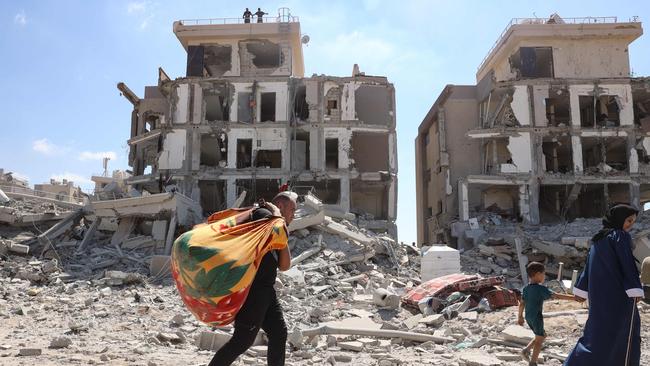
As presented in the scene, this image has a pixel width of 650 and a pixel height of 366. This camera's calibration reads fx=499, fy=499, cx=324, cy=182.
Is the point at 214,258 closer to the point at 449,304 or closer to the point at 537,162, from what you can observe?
the point at 449,304

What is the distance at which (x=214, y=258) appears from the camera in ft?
10.9

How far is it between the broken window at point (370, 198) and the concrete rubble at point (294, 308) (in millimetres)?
10881

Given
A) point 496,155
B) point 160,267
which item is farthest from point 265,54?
point 160,267

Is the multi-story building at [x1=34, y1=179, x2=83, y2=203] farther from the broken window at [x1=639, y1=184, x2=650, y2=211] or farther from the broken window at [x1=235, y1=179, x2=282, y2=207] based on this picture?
the broken window at [x1=639, y1=184, x2=650, y2=211]

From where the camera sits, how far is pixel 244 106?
29.8 m

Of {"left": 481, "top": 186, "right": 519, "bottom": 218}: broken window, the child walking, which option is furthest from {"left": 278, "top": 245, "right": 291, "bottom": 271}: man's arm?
{"left": 481, "top": 186, "right": 519, "bottom": 218}: broken window

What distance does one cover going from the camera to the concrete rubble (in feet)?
19.2

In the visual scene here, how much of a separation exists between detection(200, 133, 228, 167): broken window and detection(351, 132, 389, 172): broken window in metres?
8.03

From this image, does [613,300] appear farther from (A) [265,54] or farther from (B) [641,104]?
(B) [641,104]

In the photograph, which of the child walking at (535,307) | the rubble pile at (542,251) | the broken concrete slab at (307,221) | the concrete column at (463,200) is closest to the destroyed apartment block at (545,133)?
the concrete column at (463,200)

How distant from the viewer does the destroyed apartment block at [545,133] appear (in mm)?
28578

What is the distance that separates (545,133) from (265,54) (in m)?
18.1

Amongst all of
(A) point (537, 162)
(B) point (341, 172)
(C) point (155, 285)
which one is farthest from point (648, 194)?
(C) point (155, 285)

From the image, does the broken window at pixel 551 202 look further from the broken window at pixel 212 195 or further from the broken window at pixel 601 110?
the broken window at pixel 212 195
